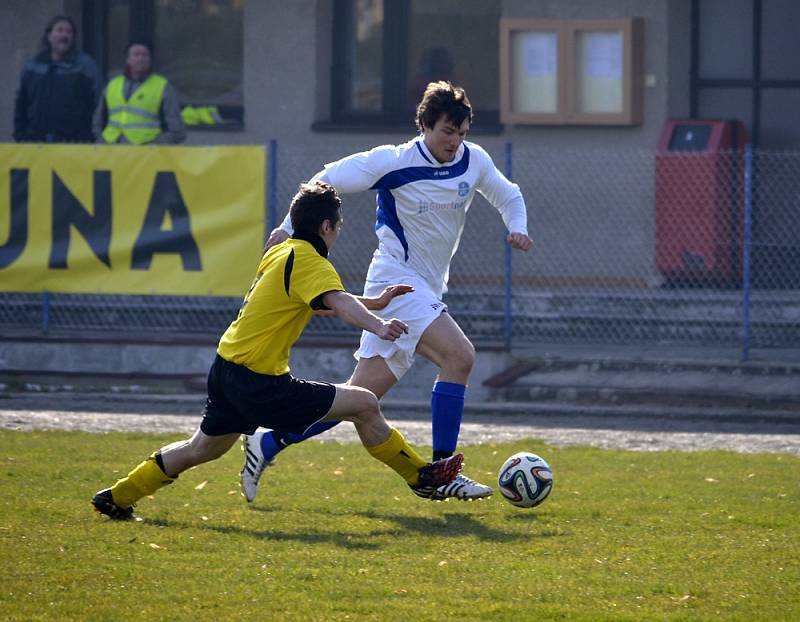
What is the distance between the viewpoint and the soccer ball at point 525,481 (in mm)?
7699

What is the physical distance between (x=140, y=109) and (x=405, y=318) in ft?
21.9

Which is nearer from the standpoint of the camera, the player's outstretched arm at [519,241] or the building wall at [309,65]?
the player's outstretched arm at [519,241]

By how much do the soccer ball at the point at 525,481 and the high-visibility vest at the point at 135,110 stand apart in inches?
285

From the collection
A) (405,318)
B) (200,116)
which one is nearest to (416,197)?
(405,318)

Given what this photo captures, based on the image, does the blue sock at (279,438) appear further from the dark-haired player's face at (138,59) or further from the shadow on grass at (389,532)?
the dark-haired player's face at (138,59)

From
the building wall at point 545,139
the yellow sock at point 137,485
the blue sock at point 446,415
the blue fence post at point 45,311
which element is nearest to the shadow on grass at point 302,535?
the yellow sock at point 137,485

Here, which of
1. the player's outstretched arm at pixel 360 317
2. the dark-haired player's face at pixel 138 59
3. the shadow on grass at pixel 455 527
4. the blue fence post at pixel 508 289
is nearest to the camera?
the player's outstretched arm at pixel 360 317

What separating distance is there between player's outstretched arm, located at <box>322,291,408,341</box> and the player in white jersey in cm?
112

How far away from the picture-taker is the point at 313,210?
281 inches

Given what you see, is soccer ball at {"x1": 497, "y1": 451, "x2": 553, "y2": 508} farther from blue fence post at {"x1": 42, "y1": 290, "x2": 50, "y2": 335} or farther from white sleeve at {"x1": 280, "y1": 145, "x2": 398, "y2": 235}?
blue fence post at {"x1": 42, "y1": 290, "x2": 50, "y2": 335}

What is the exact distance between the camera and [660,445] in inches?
418

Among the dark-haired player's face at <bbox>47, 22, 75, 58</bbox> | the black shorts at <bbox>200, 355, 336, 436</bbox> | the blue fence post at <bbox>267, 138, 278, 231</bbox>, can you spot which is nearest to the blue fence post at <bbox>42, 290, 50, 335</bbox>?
the blue fence post at <bbox>267, 138, 278, 231</bbox>

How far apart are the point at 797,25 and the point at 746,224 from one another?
2919 millimetres

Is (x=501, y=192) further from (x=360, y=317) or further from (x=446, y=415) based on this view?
(x=360, y=317)
